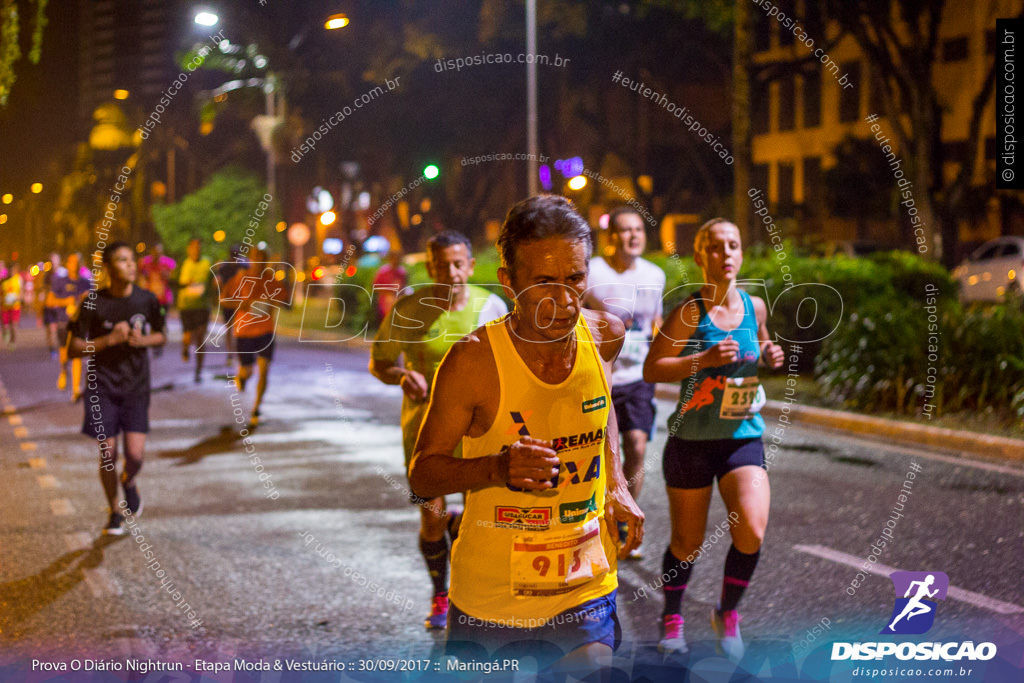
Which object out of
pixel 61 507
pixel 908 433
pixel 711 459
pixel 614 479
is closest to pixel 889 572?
pixel 711 459

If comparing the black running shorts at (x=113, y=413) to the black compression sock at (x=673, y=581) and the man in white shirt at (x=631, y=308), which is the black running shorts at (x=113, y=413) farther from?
the black compression sock at (x=673, y=581)

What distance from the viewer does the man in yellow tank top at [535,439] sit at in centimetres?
286

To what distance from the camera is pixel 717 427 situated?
479 centimetres

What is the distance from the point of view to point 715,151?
1599 inches

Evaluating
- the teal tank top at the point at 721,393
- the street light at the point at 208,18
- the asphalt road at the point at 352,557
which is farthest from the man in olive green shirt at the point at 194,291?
the teal tank top at the point at 721,393

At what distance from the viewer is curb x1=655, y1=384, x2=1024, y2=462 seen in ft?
31.7

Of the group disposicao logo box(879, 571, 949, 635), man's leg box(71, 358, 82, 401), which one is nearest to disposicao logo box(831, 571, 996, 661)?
disposicao logo box(879, 571, 949, 635)

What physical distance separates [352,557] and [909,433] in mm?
6164

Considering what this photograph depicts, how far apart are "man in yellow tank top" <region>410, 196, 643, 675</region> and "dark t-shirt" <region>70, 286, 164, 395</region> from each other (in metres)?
4.78

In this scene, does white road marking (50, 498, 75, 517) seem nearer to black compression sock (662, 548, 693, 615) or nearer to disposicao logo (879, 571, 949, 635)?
black compression sock (662, 548, 693, 615)

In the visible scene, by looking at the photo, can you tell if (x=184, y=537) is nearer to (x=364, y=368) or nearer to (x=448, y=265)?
(x=448, y=265)

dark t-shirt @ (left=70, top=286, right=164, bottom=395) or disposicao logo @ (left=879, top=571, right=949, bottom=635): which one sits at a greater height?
dark t-shirt @ (left=70, top=286, right=164, bottom=395)

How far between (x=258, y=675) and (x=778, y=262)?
41.2 feet

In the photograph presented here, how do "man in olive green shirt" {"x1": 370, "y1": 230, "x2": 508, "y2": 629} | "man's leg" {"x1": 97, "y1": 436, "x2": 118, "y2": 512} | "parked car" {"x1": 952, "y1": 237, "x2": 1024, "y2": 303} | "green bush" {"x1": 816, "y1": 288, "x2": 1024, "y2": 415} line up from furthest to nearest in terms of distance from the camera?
"parked car" {"x1": 952, "y1": 237, "x2": 1024, "y2": 303}, "green bush" {"x1": 816, "y1": 288, "x2": 1024, "y2": 415}, "man's leg" {"x1": 97, "y1": 436, "x2": 118, "y2": 512}, "man in olive green shirt" {"x1": 370, "y1": 230, "x2": 508, "y2": 629}
